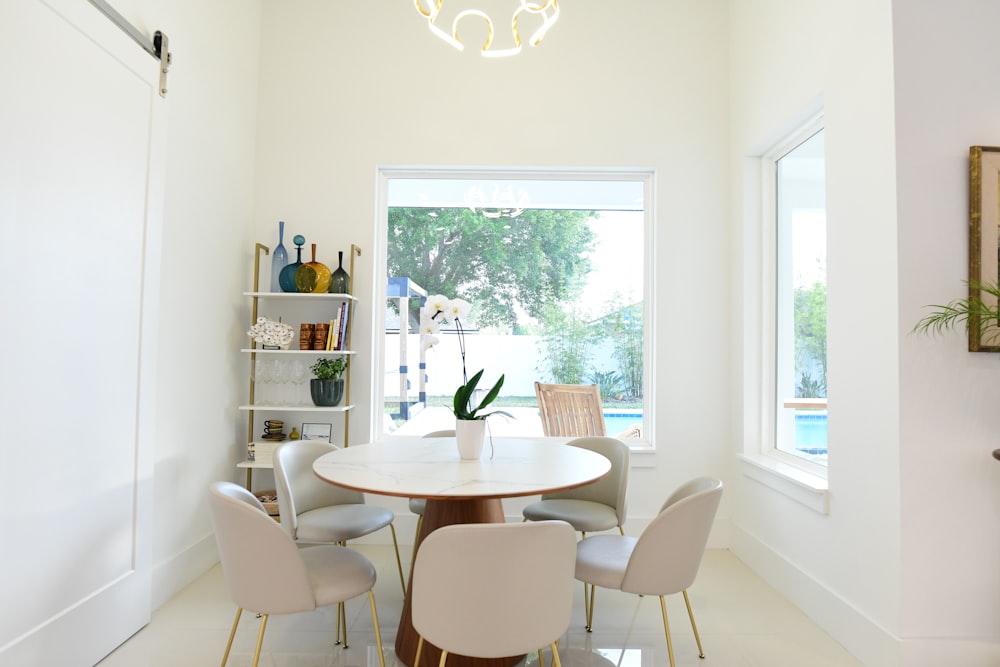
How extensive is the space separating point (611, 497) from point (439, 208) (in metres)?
2.18

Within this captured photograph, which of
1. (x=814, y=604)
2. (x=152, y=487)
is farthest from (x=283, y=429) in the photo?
(x=814, y=604)

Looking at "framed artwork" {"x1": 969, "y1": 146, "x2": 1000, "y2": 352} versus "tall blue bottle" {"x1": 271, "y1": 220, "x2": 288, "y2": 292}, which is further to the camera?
"tall blue bottle" {"x1": 271, "y1": 220, "x2": 288, "y2": 292}

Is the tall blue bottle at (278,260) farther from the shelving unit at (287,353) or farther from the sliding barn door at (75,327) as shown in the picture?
the sliding barn door at (75,327)

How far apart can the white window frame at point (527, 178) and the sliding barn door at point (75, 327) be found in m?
1.43

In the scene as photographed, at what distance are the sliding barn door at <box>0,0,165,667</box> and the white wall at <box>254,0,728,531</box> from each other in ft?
4.02

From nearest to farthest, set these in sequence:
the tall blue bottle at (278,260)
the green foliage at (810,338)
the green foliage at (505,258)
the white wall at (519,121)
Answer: the green foliage at (810,338)
the tall blue bottle at (278,260)
the white wall at (519,121)
the green foliage at (505,258)

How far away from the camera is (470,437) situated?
7.68 feet

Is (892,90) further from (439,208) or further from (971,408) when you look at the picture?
(439,208)

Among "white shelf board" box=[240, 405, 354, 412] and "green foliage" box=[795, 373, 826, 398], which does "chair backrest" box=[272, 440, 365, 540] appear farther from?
"green foliage" box=[795, 373, 826, 398]

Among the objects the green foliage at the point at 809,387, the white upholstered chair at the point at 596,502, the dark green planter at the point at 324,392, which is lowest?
the white upholstered chair at the point at 596,502

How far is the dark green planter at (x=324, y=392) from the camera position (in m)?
3.44

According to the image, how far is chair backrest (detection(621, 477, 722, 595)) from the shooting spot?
1912 mm

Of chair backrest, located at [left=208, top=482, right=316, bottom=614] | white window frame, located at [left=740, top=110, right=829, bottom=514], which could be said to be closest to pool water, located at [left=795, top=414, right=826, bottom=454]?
white window frame, located at [left=740, top=110, right=829, bottom=514]

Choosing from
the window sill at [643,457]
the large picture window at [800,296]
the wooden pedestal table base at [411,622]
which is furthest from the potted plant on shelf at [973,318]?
the window sill at [643,457]
